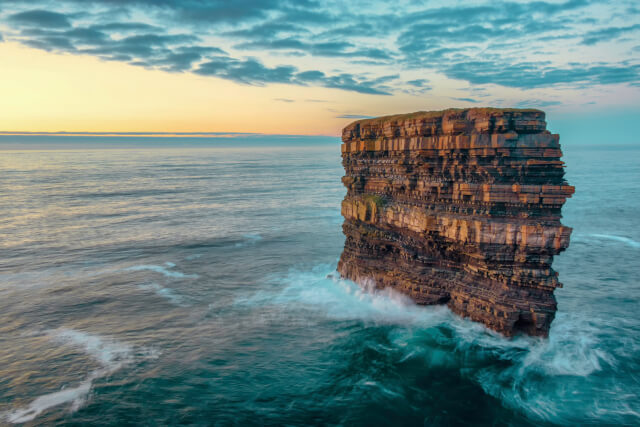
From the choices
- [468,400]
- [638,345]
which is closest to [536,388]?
[468,400]

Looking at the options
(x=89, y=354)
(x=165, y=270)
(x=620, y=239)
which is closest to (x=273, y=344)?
(x=89, y=354)

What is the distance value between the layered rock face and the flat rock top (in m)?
0.06

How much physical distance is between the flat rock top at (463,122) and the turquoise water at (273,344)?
42.6ft

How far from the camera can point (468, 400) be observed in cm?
2144

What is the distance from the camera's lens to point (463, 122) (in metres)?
26.5

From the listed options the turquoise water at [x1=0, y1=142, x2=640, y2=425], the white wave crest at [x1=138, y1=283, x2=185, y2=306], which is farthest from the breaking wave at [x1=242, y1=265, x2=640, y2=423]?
the white wave crest at [x1=138, y1=283, x2=185, y2=306]

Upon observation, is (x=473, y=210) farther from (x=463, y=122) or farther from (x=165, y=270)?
(x=165, y=270)

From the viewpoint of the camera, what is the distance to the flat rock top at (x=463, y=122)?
24641 millimetres

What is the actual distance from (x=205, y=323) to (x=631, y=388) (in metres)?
26.1

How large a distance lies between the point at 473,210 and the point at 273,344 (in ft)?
51.5

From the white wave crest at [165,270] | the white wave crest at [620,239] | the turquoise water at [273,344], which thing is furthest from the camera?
the white wave crest at [620,239]

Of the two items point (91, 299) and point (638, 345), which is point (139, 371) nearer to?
point (91, 299)

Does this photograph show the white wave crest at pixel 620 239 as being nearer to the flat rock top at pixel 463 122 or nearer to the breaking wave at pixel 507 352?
the breaking wave at pixel 507 352

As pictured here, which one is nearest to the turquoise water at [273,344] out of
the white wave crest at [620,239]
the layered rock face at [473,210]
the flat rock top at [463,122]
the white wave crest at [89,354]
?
the white wave crest at [89,354]
